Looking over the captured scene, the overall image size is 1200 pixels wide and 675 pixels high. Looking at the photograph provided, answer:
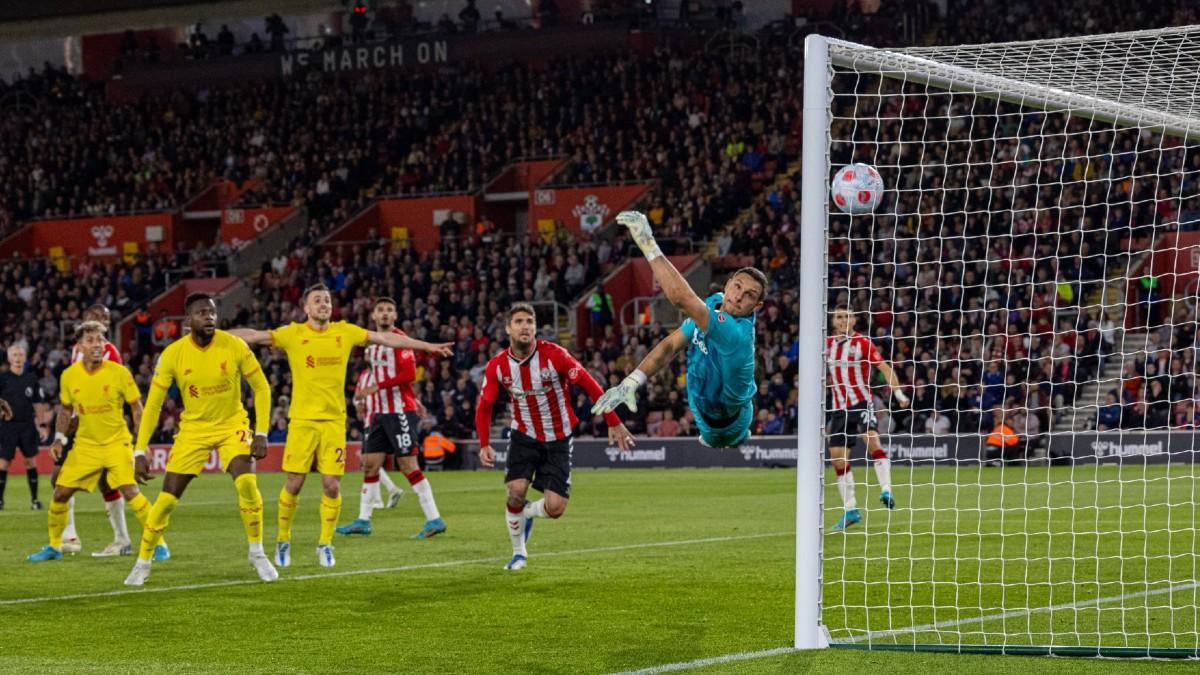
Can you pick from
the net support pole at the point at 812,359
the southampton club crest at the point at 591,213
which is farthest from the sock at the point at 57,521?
the southampton club crest at the point at 591,213

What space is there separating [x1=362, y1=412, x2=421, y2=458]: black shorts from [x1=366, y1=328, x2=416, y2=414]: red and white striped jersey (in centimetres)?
8

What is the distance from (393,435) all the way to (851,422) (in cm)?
646

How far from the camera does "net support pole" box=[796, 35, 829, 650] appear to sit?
26.8 ft

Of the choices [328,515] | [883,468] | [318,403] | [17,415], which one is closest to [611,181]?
[17,415]

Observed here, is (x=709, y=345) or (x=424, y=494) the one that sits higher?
(x=709, y=345)

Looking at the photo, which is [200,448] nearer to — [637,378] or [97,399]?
[97,399]

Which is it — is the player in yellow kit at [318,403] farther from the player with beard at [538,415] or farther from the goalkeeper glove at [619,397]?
the goalkeeper glove at [619,397]

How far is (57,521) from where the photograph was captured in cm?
1395

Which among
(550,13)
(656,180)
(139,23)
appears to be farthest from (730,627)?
(139,23)

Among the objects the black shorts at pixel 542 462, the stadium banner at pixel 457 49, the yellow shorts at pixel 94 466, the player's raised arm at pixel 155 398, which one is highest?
the stadium banner at pixel 457 49

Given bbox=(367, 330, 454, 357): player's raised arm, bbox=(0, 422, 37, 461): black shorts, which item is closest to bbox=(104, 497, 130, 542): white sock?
bbox=(367, 330, 454, 357): player's raised arm

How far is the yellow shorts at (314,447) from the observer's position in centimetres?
1273

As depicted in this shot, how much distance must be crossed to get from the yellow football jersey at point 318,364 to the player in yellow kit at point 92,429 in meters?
1.88

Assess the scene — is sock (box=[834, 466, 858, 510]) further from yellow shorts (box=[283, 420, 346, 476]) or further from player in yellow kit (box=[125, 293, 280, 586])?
player in yellow kit (box=[125, 293, 280, 586])
